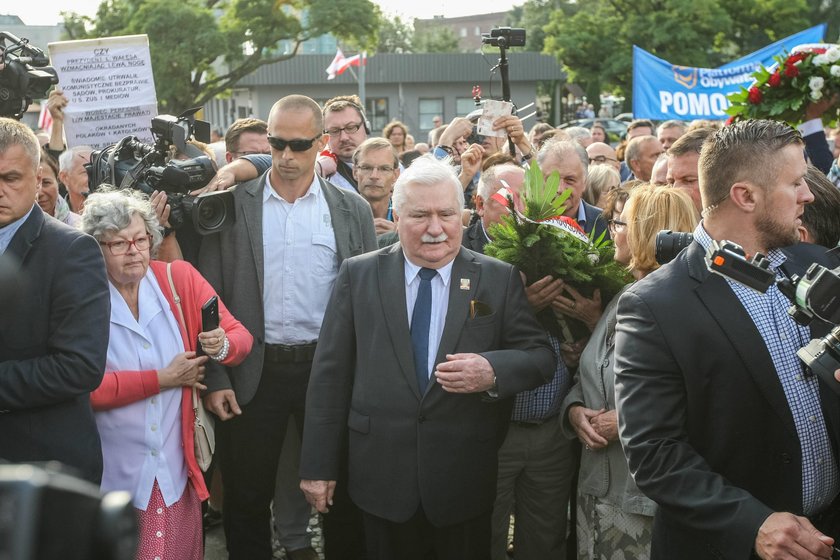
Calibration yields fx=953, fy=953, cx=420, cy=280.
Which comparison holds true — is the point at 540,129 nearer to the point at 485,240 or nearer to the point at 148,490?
the point at 485,240

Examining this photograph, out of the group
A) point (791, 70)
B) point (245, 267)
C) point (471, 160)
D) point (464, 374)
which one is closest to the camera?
point (464, 374)

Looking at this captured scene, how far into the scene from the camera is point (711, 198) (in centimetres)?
308

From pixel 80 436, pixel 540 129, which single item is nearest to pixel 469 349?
pixel 80 436

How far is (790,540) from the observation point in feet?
8.83

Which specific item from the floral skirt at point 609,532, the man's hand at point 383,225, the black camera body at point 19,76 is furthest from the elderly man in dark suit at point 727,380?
the black camera body at point 19,76

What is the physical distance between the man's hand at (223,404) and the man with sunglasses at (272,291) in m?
0.16

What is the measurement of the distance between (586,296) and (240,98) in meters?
47.5

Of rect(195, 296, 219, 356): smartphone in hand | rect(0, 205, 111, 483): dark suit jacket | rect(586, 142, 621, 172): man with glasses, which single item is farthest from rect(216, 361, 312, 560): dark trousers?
rect(586, 142, 621, 172): man with glasses

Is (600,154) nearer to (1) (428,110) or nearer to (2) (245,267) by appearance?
(2) (245,267)

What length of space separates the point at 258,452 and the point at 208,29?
27365 mm

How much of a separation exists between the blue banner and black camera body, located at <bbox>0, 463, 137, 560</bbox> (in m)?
12.8

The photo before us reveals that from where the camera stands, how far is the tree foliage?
36.8m

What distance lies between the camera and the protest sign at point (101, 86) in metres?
6.37

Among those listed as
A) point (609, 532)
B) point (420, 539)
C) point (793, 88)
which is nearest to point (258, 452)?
point (420, 539)
